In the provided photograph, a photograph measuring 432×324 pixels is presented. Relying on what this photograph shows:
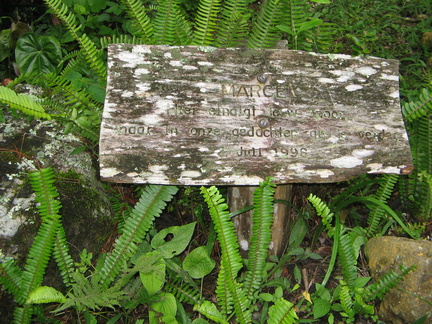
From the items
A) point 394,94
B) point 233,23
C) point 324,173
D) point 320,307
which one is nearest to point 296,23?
point 233,23

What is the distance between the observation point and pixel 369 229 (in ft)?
10.4

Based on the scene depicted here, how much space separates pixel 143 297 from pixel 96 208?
86 cm

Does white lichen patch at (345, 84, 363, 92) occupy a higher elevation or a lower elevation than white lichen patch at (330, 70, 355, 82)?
lower

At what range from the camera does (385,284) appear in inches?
101

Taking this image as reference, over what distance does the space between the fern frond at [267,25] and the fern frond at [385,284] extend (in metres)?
1.93

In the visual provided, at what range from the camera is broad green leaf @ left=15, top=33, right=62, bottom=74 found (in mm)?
3746

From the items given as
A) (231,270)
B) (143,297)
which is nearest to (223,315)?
(231,270)

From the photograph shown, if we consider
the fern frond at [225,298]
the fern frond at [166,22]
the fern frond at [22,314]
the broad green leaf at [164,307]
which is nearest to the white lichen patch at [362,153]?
the fern frond at [225,298]

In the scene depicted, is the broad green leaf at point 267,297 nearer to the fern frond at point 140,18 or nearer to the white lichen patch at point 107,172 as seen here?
the white lichen patch at point 107,172

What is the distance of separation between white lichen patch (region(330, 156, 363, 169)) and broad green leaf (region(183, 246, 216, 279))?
3.60 ft

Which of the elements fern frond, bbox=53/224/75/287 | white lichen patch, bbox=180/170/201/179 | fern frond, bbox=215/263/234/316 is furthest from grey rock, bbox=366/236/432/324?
fern frond, bbox=53/224/75/287

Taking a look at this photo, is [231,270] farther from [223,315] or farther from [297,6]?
[297,6]

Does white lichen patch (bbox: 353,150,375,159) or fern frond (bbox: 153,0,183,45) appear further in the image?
fern frond (bbox: 153,0,183,45)

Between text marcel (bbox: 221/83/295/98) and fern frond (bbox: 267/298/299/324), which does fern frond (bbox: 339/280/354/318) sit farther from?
text marcel (bbox: 221/83/295/98)
